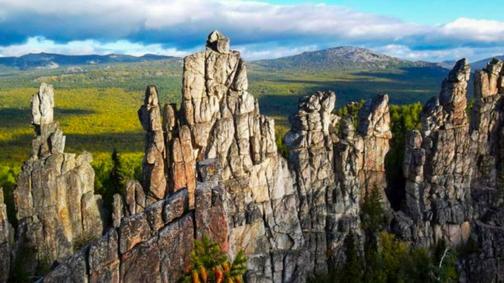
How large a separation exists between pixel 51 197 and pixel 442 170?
40.5 m

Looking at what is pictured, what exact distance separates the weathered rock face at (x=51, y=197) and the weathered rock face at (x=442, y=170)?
33195 millimetres

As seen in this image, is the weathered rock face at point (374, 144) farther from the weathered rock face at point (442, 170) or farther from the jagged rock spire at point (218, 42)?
the jagged rock spire at point (218, 42)

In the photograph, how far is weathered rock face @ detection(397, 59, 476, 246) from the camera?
5938 cm

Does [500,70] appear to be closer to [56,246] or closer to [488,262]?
[488,262]

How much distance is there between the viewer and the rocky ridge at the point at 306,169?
5472cm

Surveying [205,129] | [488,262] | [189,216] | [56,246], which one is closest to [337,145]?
[205,129]

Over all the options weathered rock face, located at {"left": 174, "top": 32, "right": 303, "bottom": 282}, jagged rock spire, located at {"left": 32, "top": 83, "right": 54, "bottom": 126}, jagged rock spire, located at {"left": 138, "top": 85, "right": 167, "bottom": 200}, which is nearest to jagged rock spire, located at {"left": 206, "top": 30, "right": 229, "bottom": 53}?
weathered rock face, located at {"left": 174, "top": 32, "right": 303, "bottom": 282}

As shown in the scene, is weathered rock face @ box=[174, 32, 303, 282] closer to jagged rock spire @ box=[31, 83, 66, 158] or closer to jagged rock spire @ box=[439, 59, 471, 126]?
jagged rock spire @ box=[31, 83, 66, 158]

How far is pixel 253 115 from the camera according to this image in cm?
5638

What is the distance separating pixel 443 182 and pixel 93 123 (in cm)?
14873

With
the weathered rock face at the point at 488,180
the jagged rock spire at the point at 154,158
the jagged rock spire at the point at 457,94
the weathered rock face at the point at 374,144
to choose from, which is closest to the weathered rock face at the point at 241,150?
the jagged rock spire at the point at 154,158

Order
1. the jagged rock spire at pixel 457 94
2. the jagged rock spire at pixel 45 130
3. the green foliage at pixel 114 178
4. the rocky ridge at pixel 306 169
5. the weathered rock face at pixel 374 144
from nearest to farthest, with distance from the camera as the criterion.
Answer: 1. the rocky ridge at pixel 306 169
2. the jagged rock spire at pixel 45 130
3. the jagged rock spire at pixel 457 94
4. the weathered rock face at pixel 374 144
5. the green foliage at pixel 114 178

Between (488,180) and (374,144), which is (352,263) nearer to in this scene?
(374,144)

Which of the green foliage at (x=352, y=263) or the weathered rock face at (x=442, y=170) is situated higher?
the weathered rock face at (x=442, y=170)
